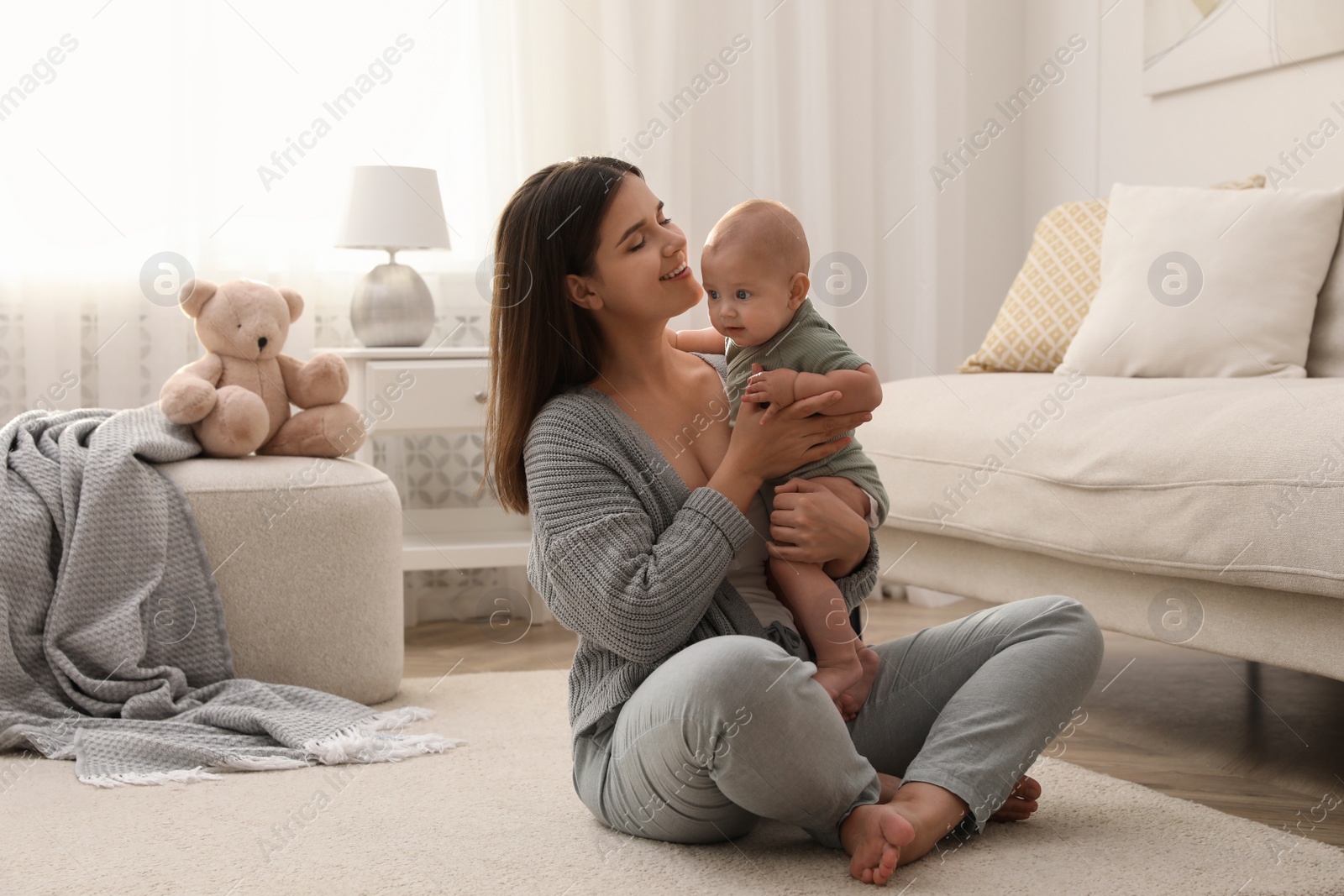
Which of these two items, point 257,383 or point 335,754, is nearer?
point 335,754

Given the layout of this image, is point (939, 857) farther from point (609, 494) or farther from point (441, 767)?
point (441, 767)

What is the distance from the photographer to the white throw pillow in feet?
7.13

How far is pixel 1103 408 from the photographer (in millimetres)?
1904

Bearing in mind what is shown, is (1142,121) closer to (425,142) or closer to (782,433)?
(425,142)

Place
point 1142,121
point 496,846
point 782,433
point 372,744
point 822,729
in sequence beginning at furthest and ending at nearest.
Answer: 1. point 1142,121
2. point 372,744
3. point 496,846
4. point 782,433
5. point 822,729

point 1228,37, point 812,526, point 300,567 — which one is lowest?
point 300,567

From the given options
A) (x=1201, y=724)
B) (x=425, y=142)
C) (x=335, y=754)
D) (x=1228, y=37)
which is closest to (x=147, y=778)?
(x=335, y=754)

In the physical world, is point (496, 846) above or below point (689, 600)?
below

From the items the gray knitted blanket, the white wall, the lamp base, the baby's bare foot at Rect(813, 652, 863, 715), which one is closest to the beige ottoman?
the gray knitted blanket

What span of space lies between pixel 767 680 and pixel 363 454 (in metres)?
1.88

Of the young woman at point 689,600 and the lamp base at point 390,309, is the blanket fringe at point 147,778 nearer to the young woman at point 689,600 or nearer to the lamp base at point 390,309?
the young woman at point 689,600

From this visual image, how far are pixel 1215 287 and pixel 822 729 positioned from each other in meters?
1.47

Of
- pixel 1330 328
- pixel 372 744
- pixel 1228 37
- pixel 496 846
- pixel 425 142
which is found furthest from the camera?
pixel 425 142

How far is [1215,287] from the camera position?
7.36 feet
